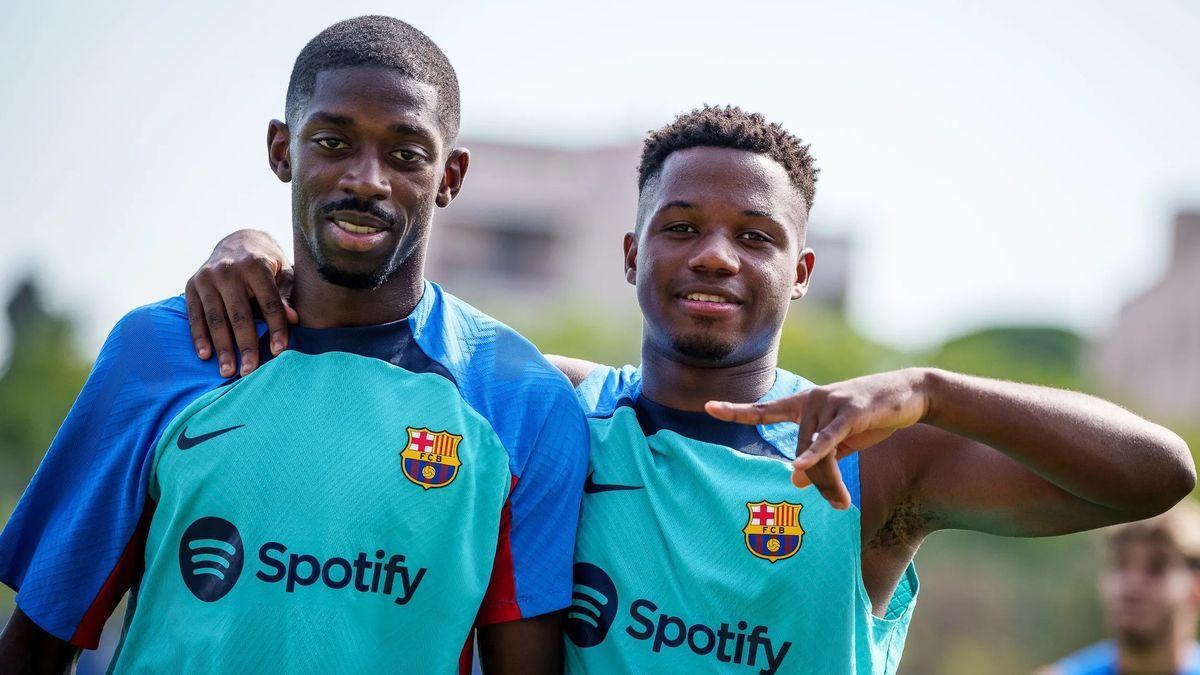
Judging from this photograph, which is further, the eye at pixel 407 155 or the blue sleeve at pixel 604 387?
the blue sleeve at pixel 604 387

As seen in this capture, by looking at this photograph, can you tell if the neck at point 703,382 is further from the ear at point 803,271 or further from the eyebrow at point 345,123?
the eyebrow at point 345,123

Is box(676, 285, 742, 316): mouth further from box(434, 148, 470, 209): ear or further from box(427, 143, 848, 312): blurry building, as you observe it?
box(427, 143, 848, 312): blurry building

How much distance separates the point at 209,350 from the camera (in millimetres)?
3264

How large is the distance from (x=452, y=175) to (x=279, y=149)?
482 millimetres

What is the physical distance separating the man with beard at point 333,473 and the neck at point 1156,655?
3933 millimetres

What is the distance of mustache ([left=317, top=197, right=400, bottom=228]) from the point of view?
124 inches

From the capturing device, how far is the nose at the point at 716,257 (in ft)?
11.0

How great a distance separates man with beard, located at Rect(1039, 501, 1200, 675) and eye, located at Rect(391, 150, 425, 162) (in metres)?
4.15

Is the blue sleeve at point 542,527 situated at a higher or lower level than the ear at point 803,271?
lower

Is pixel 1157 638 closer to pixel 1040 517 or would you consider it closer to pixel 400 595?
pixel 1040 517

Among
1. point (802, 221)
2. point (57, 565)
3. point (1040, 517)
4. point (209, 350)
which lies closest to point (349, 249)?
point (209, 350)

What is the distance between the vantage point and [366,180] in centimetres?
313

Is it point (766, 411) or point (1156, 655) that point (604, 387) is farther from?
point (1156, 655)

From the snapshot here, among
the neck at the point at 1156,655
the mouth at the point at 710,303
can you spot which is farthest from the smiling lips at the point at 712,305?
the neck at the point at 1156,655
